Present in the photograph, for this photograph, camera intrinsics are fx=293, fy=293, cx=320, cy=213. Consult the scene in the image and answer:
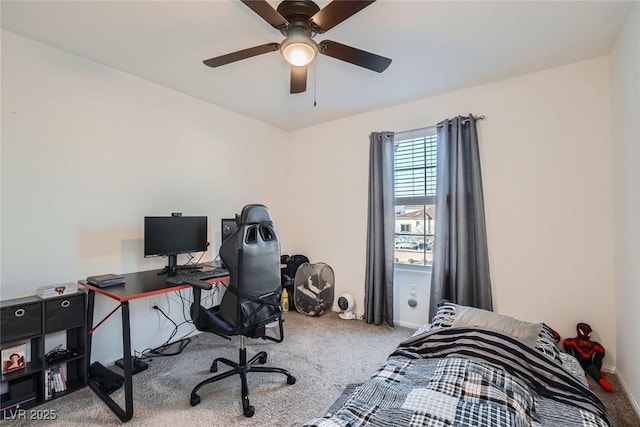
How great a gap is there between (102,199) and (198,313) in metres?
1.36

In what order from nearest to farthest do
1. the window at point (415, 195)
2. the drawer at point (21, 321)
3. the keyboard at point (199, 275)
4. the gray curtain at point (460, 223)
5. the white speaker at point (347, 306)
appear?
1. the drawer at point (21, 321)
2. the keyboard at point (199, 275)
3. the gray curtain at point (460, 223)
4. the window at point (415, 195)
5. the white speaker at point (347, 306)

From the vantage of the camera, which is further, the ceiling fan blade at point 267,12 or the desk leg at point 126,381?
the desk leg at point 126,381

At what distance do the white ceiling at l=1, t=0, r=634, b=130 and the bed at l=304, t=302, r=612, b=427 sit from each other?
6.30ft

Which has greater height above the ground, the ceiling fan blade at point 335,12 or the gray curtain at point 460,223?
the ceiling fan blade at point 335,12

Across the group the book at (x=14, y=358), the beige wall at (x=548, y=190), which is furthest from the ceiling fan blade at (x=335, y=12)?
the book at (x=14, y=358)

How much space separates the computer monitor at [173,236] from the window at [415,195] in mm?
2169

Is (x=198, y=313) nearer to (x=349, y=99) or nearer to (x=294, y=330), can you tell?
(x=294, y=330)

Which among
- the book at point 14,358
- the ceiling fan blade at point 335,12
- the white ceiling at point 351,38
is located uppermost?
the white ceiling at point 351,38

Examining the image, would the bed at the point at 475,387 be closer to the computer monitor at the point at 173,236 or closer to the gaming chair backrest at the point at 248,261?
the gaming chair backrest at the point at 248,261

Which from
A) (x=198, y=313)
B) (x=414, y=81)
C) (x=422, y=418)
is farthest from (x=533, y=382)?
(x=414, y=81)

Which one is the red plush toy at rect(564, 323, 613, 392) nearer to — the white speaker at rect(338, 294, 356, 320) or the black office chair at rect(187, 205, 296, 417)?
the white speaker at rect(338, 294, 356, 320)

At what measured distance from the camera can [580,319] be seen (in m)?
2.44

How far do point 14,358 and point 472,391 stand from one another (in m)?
2.71

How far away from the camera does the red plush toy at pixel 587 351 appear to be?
220 cm
